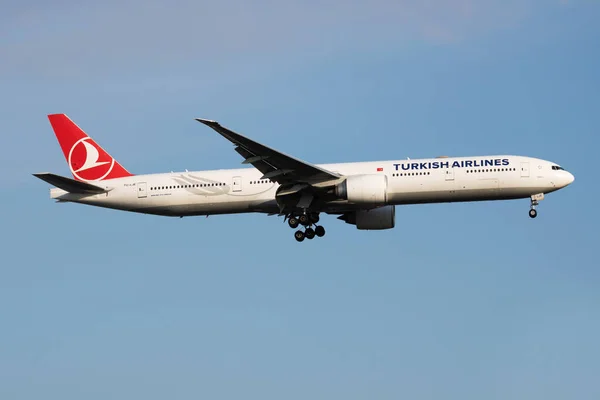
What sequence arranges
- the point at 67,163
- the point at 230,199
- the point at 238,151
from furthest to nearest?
1. the point at 67,163
2. the point at 230,199
3. the point at 238,151

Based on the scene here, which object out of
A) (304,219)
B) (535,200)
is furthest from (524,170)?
(304,219)

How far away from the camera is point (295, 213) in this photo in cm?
5256

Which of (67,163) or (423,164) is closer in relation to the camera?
(423,164)

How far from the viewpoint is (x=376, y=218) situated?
179 feet

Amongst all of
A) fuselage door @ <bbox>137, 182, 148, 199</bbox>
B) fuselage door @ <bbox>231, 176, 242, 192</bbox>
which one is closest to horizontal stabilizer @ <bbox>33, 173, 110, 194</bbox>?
fuselage door @ <bbox>137, 182, 148, 199</bbox>

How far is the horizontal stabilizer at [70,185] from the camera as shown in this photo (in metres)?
51.3

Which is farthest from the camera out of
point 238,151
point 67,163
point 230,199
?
point 67,163

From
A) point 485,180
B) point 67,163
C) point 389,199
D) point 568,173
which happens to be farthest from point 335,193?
point 67,163

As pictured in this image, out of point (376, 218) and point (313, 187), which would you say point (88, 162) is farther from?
point (376, 218)

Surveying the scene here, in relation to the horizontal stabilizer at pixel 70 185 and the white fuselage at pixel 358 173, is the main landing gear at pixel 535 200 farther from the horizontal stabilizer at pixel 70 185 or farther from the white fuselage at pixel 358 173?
the horizontal stabilizer at pixel 70 185

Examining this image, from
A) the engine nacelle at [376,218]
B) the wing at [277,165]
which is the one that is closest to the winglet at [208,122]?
the wing at [277,165]

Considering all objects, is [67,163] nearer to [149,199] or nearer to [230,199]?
[149,199]

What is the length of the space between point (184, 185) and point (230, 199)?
98.1 inches

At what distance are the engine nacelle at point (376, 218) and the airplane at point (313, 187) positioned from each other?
2.0 inches
